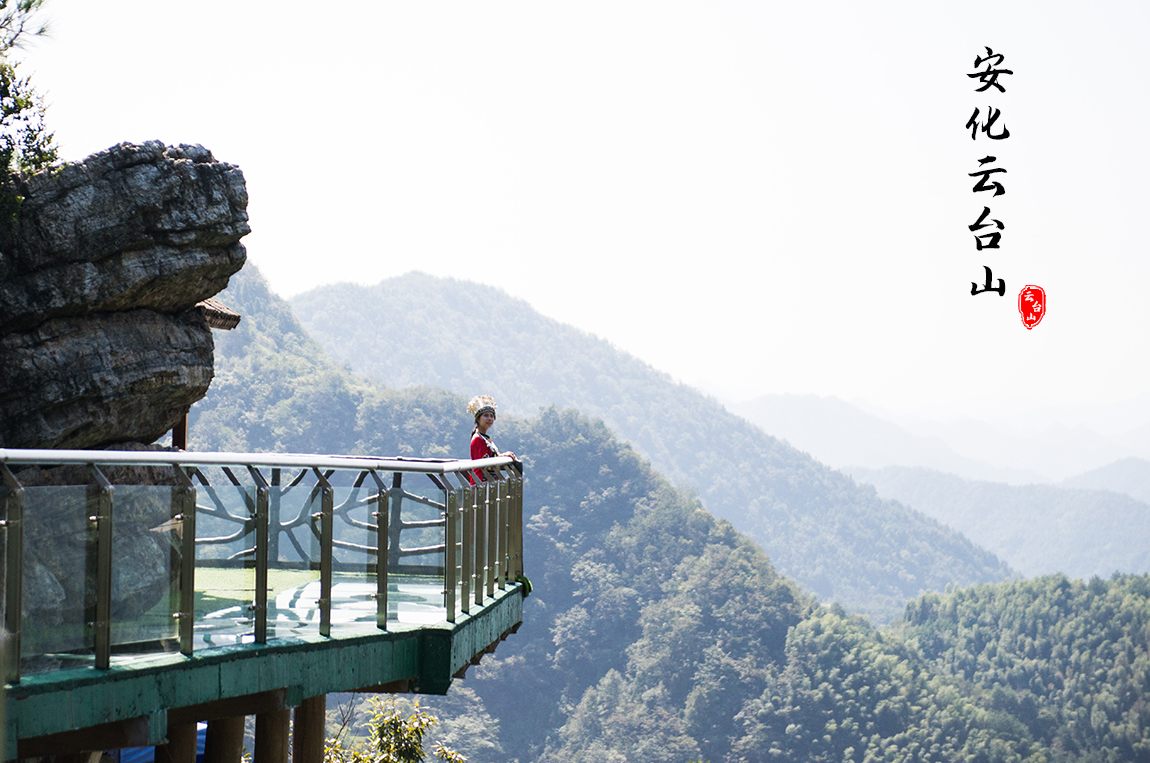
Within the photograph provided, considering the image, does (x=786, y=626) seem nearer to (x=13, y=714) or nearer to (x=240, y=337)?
(x=240, y=337)

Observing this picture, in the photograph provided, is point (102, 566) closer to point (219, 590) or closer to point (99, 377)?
point (219, 590)

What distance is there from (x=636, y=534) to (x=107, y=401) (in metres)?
124

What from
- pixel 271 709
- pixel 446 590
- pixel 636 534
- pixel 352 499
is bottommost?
pixel 636 534

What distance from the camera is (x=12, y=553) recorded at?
360 centimetres

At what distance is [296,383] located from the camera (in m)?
144

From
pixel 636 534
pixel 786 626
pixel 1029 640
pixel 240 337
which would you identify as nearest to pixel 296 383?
pixel 240 337

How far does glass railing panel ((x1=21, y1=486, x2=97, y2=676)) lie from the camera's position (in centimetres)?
374

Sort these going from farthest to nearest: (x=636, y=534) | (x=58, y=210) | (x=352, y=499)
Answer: (x=636, y=534) < (x=58, y=210) < (x=352, y=499)

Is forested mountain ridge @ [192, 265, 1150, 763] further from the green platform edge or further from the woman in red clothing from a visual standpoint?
the green platform edge

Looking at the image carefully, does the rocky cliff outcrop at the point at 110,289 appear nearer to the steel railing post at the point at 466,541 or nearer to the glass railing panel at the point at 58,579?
the steel railing post at the point at 466,541

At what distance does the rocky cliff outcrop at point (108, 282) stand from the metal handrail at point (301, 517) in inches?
93.8

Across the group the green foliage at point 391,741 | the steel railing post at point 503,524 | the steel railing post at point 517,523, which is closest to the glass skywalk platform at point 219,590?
the steel railing post at point 503,524

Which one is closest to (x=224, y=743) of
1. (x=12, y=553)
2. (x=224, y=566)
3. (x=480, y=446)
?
(x=224, y=566)

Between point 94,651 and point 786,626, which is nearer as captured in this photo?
point 94,651
